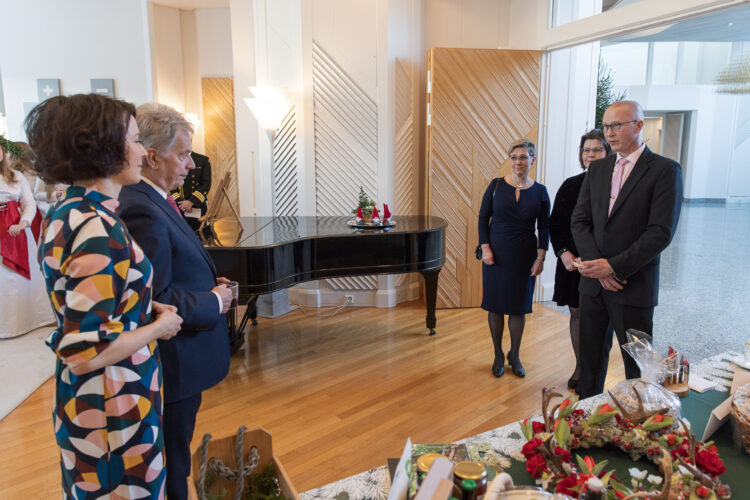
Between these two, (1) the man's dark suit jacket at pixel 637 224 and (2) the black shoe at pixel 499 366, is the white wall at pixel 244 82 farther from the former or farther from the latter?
(1) the man's dark suit jacket at pixel 637 224

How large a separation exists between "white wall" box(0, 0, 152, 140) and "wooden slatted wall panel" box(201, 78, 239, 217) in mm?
1333

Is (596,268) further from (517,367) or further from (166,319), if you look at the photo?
(166,319)

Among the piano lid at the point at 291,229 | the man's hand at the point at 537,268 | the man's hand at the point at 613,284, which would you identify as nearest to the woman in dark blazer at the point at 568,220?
the man's hand at the point at 537,268

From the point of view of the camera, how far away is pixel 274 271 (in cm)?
306

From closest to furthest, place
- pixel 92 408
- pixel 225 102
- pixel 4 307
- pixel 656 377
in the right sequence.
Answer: pixel 92 408 → pixel 656 377 → pixel 4 307 → pixel 225 102

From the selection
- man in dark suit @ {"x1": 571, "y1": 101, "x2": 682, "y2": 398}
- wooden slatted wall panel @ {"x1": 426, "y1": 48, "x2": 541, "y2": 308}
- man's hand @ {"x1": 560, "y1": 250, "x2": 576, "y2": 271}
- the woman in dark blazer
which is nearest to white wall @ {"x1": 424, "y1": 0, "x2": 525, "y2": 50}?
wooden slatted wall panel @ {"x1": 426, "y1": 48, "x2": 541, "y2": 308}

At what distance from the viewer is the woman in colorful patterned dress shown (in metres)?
1.07

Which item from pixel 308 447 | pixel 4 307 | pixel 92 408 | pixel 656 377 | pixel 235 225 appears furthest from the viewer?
pixel 4 307

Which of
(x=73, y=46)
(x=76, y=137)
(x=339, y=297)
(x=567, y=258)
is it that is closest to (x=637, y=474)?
(x=76, y=137)

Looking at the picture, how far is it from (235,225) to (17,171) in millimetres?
2065

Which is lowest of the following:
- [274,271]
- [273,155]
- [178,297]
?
[274,271]

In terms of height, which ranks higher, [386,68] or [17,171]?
[386,68]

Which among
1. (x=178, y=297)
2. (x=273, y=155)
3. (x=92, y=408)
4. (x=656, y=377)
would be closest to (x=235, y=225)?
(x=273, y=155)

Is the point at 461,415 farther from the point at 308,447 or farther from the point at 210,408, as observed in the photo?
the point at 210,408
